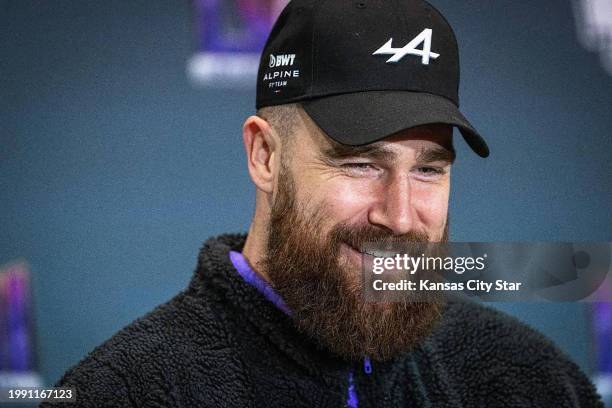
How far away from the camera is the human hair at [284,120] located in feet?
3.92

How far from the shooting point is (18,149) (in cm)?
167

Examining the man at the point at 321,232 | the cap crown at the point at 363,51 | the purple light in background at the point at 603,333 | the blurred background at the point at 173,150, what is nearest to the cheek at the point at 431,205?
the man at the point at 321,232

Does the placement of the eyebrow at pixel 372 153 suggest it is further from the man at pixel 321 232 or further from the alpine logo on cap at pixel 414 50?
the alpine logo on cap at pixel 414 50

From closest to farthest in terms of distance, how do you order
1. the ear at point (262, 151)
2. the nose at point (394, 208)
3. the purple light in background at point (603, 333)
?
the nose at point (394, 208) → the ear at point (262, 151) → the purple light in background at point (603, 333)

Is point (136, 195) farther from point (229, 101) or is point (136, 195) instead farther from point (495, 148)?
point (495, 148)

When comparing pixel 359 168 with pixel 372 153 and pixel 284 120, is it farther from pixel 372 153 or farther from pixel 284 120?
pixel 284 120

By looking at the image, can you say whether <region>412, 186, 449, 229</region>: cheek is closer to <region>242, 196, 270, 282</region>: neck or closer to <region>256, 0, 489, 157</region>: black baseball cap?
<region>256, 0, 489, 157</region>: black baseball cap

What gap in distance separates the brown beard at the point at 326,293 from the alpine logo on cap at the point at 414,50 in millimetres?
194

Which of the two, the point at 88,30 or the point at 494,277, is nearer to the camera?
the point at 494,277

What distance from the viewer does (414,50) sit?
1.17 meters

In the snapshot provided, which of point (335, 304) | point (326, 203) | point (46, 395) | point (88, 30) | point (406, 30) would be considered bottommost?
point (46, 395)

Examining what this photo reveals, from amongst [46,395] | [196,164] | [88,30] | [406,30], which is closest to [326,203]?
[406,30]

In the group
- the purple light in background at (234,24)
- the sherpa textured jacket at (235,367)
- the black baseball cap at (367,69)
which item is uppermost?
the purple light in background at (234,24)

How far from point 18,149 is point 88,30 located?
25 centimetres
